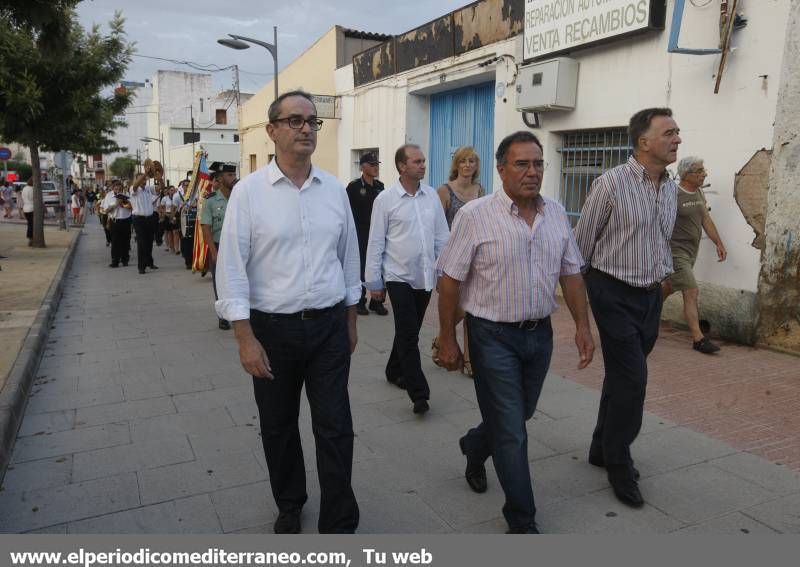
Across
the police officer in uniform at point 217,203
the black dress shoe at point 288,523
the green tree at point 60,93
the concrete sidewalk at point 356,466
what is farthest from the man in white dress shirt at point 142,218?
the black dress shoe at point 288,523

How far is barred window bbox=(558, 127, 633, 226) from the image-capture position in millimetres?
8180

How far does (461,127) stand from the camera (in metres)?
11.8

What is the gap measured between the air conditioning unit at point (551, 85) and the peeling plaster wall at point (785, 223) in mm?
2940

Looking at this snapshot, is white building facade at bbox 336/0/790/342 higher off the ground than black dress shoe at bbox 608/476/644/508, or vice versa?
white building facade at bbox 336/0/790/342

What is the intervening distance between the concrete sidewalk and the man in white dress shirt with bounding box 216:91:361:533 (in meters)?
0.57

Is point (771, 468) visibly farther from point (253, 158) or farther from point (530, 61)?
point (253, 158)

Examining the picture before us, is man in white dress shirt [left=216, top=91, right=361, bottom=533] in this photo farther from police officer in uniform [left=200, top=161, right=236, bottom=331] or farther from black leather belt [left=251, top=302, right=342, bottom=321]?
police officer in uniform [left=200, top=161, right=236, bottom=331]

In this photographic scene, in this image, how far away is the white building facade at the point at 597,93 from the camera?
6.33 meters

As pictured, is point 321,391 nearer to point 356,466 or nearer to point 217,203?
point 356,466

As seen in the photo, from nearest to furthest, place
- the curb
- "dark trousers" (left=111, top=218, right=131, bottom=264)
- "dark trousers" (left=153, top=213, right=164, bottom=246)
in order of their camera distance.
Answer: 1. the curb
2. "dark trousers" (left=111, top=218, right=131, bottom=264)
3. "dark trousers" (left=153, top=213, right=164, bottom=246)

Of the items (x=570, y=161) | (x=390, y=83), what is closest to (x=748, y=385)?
(x=570, y=161)

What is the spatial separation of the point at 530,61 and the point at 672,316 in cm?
421

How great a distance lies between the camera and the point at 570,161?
29.9ft

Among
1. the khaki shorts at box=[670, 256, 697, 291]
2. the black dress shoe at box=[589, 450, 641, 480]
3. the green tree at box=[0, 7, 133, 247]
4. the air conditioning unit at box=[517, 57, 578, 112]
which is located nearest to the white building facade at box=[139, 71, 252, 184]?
the green tree at box=[0, 7, 133, 247]
